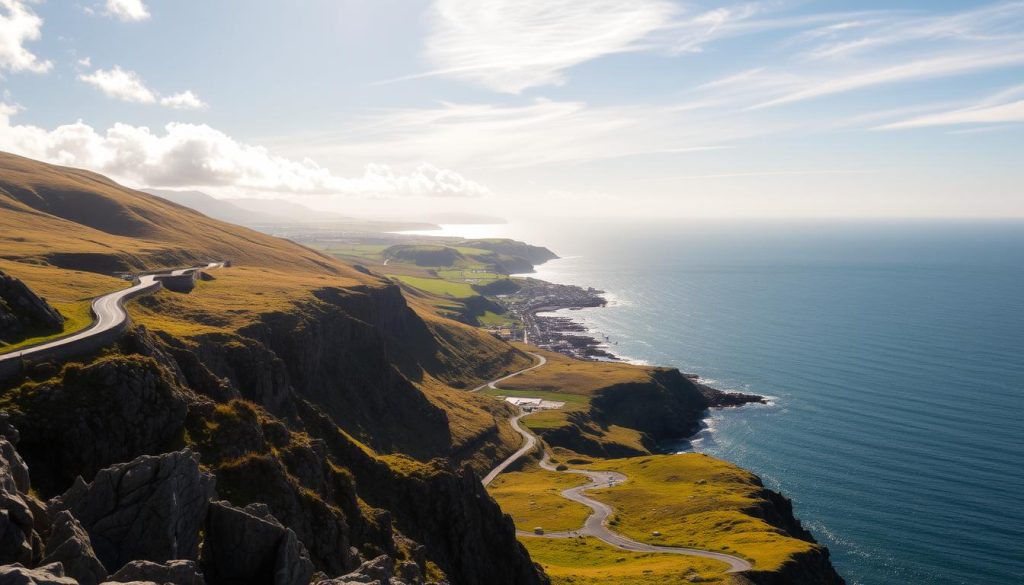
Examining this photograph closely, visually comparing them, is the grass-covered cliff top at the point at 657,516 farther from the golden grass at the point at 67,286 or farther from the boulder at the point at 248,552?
the golden grass at the point at 67,286

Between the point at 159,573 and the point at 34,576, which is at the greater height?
the point at 34,576

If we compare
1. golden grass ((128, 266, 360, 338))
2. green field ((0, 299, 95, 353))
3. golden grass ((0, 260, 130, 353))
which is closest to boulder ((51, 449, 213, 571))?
green field ((0, 299, 95, 353))

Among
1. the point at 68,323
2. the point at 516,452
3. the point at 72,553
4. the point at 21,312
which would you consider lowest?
the point at 516,452

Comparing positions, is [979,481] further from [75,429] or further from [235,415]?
[75,429]

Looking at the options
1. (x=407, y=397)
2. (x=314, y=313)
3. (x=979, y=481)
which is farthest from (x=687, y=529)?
(x=314, y=313)

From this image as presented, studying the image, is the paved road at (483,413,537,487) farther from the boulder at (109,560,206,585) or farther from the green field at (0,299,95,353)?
the boulder at (109,560,206,585)

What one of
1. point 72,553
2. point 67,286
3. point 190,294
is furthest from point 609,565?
point 67,286

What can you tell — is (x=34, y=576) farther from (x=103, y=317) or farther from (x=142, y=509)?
(x=103, y=317)
